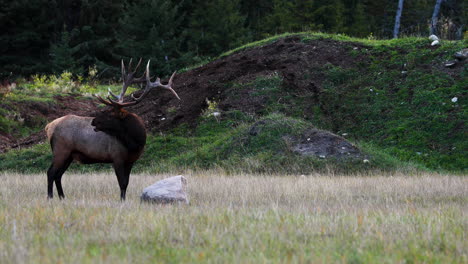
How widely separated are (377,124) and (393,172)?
3709mm

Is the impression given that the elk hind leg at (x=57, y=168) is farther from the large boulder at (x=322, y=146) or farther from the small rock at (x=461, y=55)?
the small rock at (x=461, y=55)

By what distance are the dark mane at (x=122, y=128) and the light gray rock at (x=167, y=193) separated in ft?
4.04

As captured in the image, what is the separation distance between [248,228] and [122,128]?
485cm

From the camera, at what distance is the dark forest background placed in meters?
35.7

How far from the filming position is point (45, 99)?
23.4m

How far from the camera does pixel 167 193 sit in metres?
9.45

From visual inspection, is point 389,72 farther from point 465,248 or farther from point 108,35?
point 108,35

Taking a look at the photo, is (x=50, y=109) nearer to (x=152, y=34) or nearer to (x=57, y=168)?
(x=152, y=34)

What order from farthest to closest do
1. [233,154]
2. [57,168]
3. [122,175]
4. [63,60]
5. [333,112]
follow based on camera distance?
1. [63,60]
2. [333,112]
3. [233,154]
4. [57,168]
5. [122,175]

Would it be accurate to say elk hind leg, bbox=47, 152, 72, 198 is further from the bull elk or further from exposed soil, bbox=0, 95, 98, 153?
exposed soil, bbox=0, 95, 98, 153

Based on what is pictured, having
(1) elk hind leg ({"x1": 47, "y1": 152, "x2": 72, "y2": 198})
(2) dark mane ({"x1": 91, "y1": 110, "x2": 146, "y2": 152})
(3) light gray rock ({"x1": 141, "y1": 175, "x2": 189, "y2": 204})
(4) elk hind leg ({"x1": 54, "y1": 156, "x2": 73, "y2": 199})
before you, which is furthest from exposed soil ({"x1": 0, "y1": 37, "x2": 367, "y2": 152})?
(3) light gray rock ({"x1": 141, "y1": 175, "x2": 189, "y2": 204})

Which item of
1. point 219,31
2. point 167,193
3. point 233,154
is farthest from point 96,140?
point 219,31

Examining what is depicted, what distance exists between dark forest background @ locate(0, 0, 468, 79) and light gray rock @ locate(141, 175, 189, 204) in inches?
993

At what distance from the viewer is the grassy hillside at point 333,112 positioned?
50.1 feet
